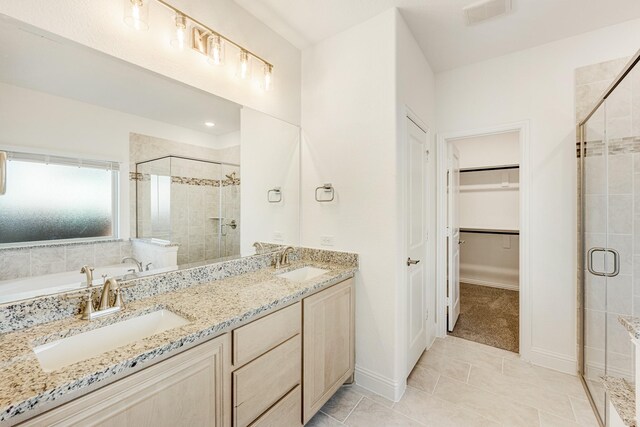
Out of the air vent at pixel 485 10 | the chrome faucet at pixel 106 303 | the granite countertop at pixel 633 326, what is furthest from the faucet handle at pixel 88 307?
the air vent at pixel 485 10

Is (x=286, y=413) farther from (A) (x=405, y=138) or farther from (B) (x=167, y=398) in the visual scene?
(A) (x=405, y=138)

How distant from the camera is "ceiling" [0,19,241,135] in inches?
43.4

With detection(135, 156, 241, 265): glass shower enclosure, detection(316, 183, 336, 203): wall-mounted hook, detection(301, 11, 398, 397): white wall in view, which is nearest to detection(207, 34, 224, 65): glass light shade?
detection(135, 156, 241, 265): glass shower enclosure

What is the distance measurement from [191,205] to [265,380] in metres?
1.11

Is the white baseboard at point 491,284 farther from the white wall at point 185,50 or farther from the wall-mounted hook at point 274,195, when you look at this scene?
the white wall at point 185,50

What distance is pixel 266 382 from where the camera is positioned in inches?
53.4

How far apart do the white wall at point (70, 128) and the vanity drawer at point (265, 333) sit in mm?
827

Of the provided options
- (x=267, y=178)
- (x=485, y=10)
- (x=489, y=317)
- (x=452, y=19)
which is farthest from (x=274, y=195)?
(x=489, y=317)

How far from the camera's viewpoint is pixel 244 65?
6.22 feet

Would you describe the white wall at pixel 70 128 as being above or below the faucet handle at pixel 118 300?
above

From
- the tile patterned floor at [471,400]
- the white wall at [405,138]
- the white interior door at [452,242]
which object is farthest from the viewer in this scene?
the white interior door at [452,242]

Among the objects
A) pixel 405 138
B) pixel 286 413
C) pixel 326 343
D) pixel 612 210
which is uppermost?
pixel 405 138

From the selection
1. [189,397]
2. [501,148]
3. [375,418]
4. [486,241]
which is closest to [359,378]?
[375,418]

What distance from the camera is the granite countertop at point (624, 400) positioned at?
1.00 meters
